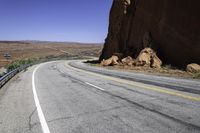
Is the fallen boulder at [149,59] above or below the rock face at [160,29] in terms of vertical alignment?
below

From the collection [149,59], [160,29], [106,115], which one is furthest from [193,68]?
[106,115]

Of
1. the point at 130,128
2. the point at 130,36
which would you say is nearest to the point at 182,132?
the point at 130,128

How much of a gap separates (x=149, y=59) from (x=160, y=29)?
3.97 meters

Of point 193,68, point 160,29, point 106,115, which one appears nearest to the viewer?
point 106,115

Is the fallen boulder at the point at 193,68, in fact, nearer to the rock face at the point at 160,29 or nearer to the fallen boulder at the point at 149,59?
the rock face at the point at 160,29

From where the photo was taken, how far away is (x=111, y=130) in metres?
6.09

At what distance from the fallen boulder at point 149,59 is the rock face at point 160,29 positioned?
2.73 ft

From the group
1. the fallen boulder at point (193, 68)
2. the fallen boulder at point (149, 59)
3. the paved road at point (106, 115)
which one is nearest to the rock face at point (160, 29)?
the fallen boulder at point (149, 59)

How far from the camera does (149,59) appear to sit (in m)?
A: 30.5

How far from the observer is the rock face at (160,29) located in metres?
24.5

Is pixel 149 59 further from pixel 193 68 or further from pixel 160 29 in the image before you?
pixel 193 68

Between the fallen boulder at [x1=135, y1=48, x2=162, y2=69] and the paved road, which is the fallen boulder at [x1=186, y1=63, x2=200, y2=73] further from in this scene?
the paved road

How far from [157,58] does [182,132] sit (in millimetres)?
25162

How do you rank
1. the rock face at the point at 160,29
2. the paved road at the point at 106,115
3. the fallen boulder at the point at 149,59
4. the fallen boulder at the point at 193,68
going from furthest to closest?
the fallen boulder at the point at 149,59 < the rock face at the point at 160,29 < the fallen boulder at the point at 193,68 < the paved road at the point at 106,115
